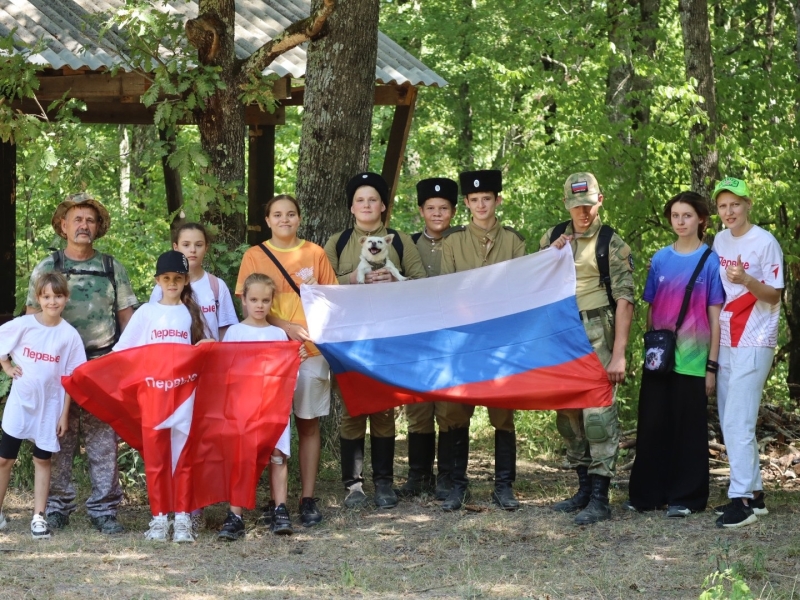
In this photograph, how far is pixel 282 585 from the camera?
558 centimetres

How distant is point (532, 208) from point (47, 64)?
6.27m

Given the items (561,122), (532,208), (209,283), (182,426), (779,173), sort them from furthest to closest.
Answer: (532,208) → (561,122) → (779,173) → (209,283) → (182,426)

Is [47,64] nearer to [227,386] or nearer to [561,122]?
[227,386]

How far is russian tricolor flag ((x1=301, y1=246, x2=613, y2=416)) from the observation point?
698 cm

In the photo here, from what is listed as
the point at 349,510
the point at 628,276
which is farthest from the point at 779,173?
the point at 349,510

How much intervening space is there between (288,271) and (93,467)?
1.81 meters

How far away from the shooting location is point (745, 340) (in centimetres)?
673

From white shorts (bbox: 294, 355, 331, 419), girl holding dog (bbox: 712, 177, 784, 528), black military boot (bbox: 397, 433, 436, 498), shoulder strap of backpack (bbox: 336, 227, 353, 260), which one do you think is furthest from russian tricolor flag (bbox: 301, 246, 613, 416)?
girl holding dog (bbox: 712, 177, 784, 528)

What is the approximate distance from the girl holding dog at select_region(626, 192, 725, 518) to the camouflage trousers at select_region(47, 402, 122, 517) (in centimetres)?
349

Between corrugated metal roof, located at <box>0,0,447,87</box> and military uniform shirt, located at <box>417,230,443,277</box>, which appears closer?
military uniform shirt, located at <box>417,230,443,277</box>

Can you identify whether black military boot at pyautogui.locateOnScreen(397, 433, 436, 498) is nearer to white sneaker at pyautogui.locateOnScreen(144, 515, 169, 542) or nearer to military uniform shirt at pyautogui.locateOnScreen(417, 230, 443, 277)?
military uniform shirt at pyautogui.locateOnScreen(417, 230, 443, 277)

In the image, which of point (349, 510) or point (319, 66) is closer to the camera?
point (349, 510)

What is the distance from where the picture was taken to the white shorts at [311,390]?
6957 millimetres


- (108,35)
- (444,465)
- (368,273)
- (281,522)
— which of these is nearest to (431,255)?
(368,273)
